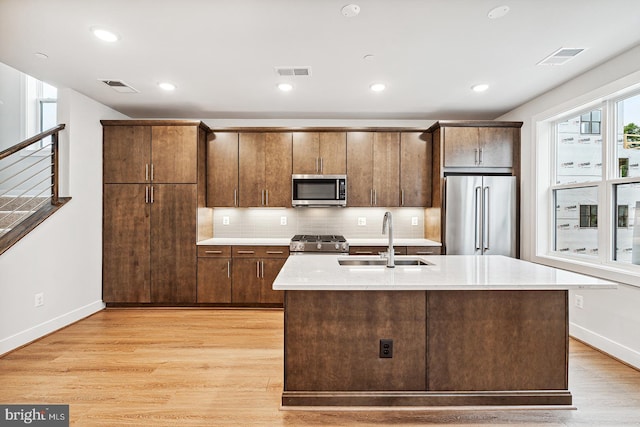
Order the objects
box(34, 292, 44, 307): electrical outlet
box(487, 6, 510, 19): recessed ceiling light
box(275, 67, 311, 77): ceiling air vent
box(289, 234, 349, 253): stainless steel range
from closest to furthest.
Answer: box(487, 6, 510, 19): recessed ceiling light < box(275, 67, 311, 77): ceiling air vent < box(34, 292, 44, 307): electrical outlet < box(289, 234, 349, 253): stainless steel range

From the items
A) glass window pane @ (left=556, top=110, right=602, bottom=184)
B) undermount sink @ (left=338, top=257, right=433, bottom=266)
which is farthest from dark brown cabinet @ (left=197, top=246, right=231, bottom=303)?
glass window pane @ (left=556, top=110, right=602, bottom=184)

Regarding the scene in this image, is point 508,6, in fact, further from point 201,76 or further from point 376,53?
point 201,76

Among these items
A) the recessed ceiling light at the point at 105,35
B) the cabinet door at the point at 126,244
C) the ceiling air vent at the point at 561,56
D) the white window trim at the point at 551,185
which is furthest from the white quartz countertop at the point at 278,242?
the recessed ceiling light at the point at 105,35

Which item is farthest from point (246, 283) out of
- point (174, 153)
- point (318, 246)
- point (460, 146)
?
point (460, 146)

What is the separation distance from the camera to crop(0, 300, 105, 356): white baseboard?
9.53 ft

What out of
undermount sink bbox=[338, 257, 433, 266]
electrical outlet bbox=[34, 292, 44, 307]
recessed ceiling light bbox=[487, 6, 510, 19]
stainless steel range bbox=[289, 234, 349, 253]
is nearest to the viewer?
recessed ceiling light bbox=[487, 6, 510, 19]

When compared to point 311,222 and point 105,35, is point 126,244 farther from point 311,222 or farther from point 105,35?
point 105,35

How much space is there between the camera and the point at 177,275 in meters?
4.16

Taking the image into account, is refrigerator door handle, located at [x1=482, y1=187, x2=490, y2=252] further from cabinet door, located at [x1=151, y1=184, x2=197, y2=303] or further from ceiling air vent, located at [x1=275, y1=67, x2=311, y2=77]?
cabinet door, located at [x1=151, y1=184, x2=197, y2=303]

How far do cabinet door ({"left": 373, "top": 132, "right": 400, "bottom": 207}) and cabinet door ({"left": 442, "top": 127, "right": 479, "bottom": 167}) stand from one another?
2.01 feet

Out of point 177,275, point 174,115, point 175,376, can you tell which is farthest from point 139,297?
point 174,115

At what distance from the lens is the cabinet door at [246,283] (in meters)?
4.21

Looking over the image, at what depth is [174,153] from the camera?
4152mm

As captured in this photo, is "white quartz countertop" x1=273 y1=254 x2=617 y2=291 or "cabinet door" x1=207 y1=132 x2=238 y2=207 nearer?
"white quartz countertop" x1=273 y1=254 x2=617 y2=291
